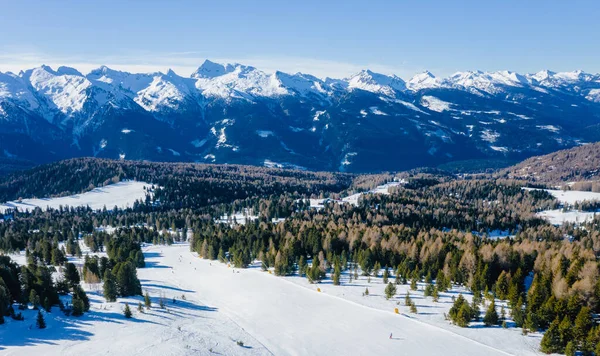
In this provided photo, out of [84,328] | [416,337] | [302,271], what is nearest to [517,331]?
[416,337]

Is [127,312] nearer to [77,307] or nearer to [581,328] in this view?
[77,307]

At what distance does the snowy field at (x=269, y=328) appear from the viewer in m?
79.8

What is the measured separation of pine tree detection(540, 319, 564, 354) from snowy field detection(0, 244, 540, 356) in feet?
8.32

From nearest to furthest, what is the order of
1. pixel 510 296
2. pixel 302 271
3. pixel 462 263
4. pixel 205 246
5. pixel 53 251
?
pixel 510 296, pixel 462 263, pixel 302 271, pixel 53 251, pixel 205 246

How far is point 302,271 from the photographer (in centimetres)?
14088

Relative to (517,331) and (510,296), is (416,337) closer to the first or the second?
(517,331)

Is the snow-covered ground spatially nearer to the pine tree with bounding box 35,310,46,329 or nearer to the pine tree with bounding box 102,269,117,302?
the pine tree with bounding box 35,310,46,329

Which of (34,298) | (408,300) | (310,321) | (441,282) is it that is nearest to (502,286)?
(441,282)

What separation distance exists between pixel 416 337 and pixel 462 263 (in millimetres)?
44731

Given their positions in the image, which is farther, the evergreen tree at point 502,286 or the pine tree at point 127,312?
the evergreen tree at point 502,286

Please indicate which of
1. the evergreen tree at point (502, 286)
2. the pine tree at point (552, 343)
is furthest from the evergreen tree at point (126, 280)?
the evergreen tree at point (502, 286)

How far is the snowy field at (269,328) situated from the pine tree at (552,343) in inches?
99.8

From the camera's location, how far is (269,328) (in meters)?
98.8

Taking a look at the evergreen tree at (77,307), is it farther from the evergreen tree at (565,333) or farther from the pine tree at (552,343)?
the evergreen tree at (565,333)
